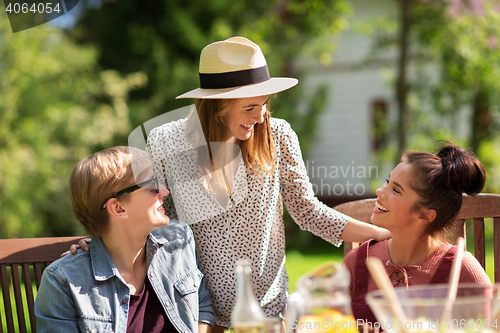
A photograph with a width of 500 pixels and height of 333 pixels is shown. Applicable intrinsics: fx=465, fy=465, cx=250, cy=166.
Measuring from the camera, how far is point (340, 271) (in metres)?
0.94

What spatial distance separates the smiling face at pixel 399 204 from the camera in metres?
1.99

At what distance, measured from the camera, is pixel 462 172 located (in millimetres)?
1925

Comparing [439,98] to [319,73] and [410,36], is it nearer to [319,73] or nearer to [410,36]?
[410,36]

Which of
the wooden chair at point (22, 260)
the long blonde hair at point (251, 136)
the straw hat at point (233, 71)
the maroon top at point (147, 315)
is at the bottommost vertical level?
the maroon top at point (147, 315)

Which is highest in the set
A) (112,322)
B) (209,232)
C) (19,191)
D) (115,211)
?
(115,211)

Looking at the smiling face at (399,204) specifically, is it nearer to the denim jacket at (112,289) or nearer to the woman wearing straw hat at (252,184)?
the woman wearing straw hat at (252,184)

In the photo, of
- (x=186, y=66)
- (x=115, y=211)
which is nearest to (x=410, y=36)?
(x=186, y=66)

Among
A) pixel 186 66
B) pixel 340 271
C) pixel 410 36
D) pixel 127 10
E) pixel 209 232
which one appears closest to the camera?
pixel 340 271

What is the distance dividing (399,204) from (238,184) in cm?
72

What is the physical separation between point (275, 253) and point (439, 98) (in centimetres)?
578

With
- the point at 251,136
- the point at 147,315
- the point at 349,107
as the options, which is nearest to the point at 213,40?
the point at 349,107

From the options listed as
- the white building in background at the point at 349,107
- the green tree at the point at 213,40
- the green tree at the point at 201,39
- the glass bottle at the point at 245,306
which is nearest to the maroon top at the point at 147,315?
the glass bottle at the point at 245,306

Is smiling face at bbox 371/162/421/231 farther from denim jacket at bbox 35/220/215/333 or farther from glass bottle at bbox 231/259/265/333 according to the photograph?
glass bottle at bbox 231/259/265/333

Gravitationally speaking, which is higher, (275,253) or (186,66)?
(186,66)
